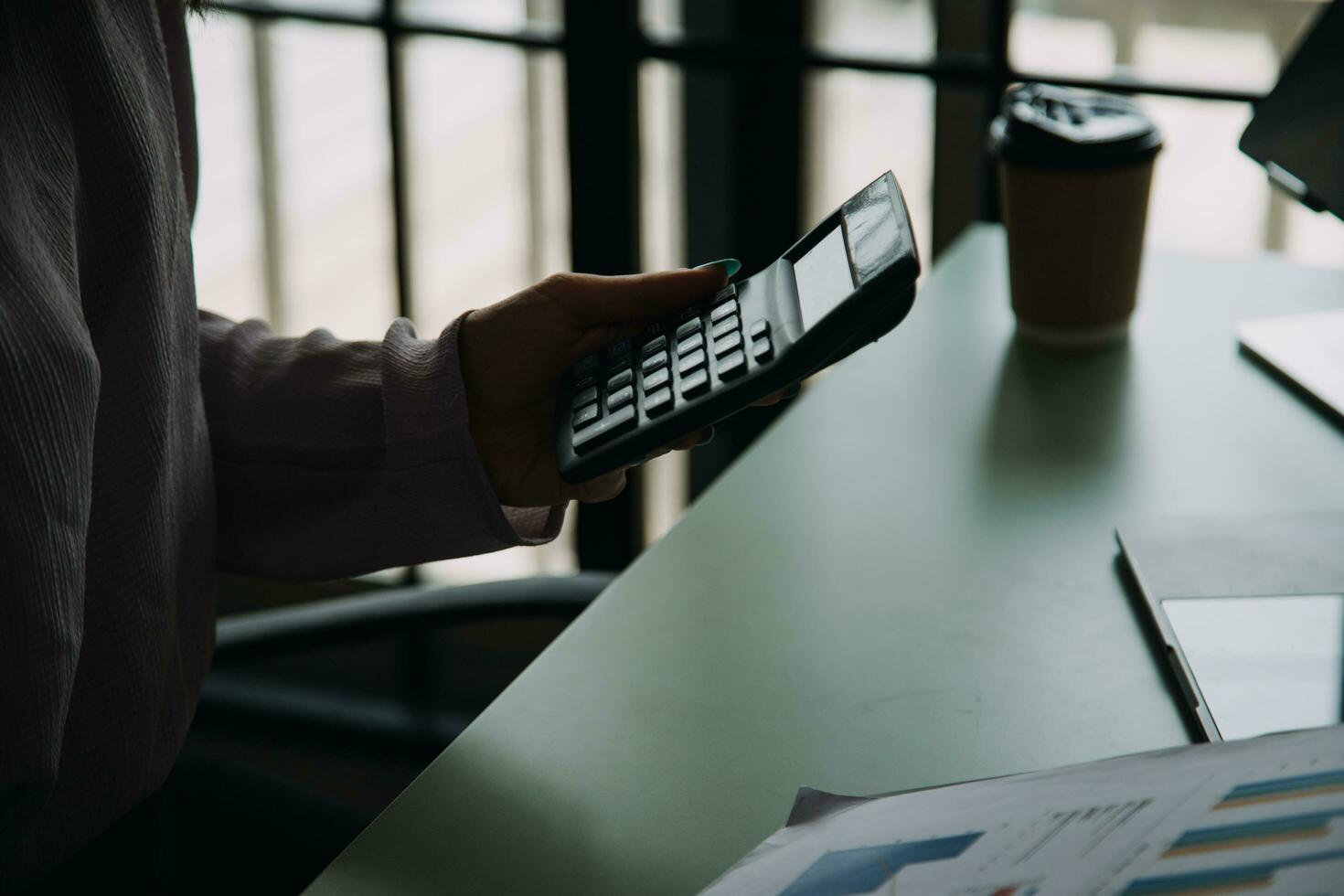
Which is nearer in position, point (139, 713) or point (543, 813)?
point (543, 813)

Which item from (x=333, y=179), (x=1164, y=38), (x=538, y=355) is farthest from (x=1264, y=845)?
(x=333, y=179)

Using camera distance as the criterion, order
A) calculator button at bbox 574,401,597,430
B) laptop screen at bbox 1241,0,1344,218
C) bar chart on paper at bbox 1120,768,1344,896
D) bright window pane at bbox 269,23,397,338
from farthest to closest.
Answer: bright window pane at bbox 269,23,397,338, laptop screen at bbox 1241,0,1344,218, calculator button at bbox 574,401,597,430, bar chart on paper at bbox 1120,768,1344,896

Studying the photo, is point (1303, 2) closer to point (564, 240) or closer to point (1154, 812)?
point (564, 240)

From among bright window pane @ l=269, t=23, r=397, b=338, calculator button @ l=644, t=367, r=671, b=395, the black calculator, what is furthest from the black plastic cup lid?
bright window pane @ l=269, t=23, r=397, b=338

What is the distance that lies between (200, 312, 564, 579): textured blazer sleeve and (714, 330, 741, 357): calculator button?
5.1 inches

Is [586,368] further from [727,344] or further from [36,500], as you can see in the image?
[36,500]

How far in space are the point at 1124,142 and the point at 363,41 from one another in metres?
1.08

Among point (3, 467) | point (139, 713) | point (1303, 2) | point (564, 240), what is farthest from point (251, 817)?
point (1303, 2)

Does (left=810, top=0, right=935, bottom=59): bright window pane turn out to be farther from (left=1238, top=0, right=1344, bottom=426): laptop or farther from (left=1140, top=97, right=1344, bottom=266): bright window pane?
(left=1238, top=0, right=1344, bottom=426): laptop

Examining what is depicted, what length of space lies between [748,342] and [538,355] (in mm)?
142

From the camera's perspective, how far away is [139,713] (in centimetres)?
59

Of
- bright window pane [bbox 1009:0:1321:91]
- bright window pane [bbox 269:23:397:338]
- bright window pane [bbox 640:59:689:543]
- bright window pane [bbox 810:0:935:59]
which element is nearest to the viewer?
bright window pane [bbox 1009:0:1321:91]

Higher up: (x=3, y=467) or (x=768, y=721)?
(x=3, y=467)

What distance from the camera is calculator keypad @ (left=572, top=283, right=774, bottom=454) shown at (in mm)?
546
